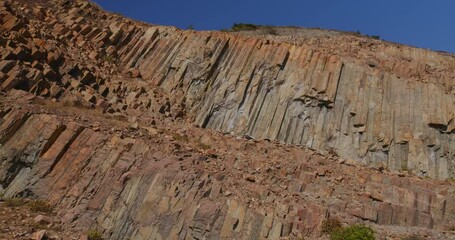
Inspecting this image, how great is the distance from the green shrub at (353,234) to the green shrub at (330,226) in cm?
13

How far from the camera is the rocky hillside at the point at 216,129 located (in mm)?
15320

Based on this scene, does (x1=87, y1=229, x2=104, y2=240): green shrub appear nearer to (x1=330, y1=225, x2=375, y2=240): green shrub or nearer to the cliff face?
(x1=330, y1=225, x2=375, y2=240): green shrub

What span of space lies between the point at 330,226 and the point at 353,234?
29.1 inches

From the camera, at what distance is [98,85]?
25406 millimetres

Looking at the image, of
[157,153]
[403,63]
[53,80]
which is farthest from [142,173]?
[403,63]

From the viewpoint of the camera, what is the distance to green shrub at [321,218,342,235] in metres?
14.3

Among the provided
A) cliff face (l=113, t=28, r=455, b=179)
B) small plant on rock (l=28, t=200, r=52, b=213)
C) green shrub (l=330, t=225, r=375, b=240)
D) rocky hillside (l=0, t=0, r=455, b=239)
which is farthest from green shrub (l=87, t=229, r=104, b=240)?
cliff face (l=113, t=28, r=455, b=179)

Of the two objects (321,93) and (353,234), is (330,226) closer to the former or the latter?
(353,234)

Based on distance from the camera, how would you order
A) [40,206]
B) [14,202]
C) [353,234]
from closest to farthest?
[353,234] → [40,206] → [14,202]

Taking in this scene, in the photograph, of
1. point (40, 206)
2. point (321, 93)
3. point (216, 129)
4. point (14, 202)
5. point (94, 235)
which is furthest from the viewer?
point (216, 129)

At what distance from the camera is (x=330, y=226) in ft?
47.3

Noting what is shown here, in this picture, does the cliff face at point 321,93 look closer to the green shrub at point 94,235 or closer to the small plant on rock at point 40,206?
the small plant on rock at point 40,206

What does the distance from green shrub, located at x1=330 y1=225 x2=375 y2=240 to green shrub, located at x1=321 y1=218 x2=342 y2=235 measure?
0.13 meters

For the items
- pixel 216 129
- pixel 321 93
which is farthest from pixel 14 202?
pixel 321 93
